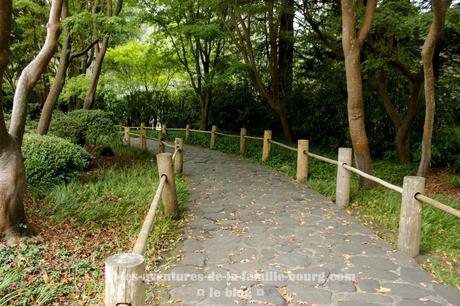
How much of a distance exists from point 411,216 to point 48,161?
17.5ft

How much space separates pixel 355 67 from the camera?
6.26 meters

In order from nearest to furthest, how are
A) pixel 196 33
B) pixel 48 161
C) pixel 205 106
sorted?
pixel 48 161 → pixel 196 33 → pixel 205 106

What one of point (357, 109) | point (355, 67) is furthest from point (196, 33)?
point (357, 109)

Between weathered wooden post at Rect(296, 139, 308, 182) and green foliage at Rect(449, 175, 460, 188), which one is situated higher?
weathered wooden post at Rect(296, 139, 308, 182)

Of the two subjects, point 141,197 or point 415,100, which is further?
point 415,100

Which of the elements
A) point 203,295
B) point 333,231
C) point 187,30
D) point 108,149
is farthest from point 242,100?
point 203,295

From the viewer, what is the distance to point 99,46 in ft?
33.7

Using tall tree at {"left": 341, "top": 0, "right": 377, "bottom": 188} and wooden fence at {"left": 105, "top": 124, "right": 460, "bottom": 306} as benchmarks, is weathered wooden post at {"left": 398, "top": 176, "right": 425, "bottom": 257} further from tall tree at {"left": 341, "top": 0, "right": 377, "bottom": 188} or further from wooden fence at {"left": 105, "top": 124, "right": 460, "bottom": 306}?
tall tree at {"left": 341, "top": 0, "right": 377, "bottom": 188}

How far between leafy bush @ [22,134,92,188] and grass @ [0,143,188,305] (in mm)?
247

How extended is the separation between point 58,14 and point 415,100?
7372 mm

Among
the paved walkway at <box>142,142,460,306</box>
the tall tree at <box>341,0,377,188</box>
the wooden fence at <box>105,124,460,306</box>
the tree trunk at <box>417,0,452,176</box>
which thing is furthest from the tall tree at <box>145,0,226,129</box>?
the paved walkway at <box>142,142,460,306</box>

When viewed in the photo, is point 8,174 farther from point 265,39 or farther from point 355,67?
point 265,39

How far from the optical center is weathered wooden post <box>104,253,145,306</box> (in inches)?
78.2

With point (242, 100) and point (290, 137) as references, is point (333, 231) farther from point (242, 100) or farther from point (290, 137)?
point (242, 100)
